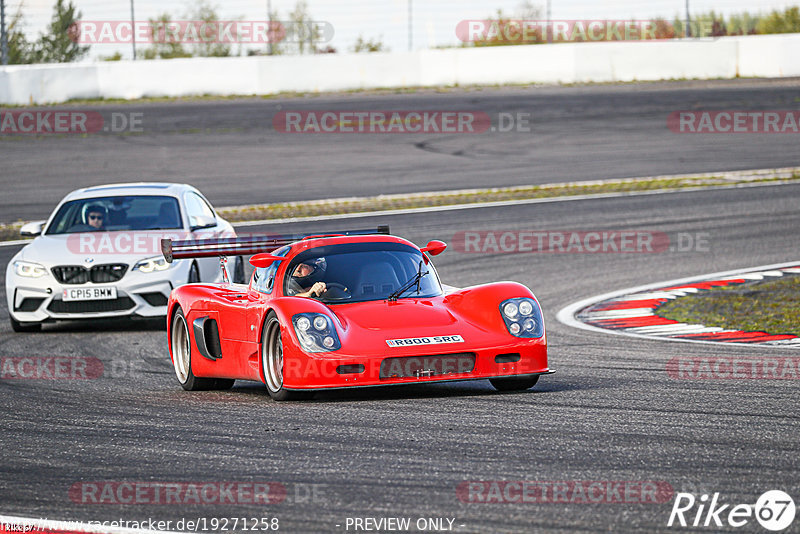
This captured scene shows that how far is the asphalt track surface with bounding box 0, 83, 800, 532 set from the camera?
5543mm

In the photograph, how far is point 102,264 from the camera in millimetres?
13773

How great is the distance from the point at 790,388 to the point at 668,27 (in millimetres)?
37966

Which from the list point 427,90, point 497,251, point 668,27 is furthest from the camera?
point 668,27

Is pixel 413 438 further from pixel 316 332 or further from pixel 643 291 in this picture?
pixel 643 291

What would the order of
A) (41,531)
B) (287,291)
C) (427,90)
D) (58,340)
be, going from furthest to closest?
(427,90)
(58,340)
(287,291)
(41,531)

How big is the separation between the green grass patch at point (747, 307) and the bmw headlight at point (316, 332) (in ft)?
17.6

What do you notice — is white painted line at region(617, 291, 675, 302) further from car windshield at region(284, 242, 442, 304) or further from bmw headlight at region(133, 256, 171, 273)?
car windshield at region(284, 242, 442, 304)

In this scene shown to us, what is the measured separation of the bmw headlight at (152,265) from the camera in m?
13.8

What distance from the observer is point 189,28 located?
4481cm

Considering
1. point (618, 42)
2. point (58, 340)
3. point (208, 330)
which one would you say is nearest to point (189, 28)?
point (618, 42)

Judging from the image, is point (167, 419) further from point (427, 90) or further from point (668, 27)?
point (668, 27)

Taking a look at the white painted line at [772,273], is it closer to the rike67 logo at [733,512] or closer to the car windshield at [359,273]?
the car windshield at [359,273]

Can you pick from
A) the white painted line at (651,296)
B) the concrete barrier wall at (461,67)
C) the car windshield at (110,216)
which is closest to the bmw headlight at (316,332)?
the car windshield at (110,216)

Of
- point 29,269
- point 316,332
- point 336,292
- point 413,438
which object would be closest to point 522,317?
point 336,292
